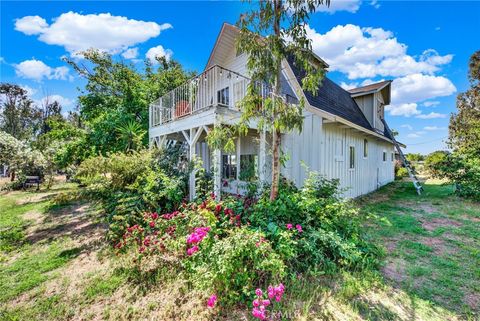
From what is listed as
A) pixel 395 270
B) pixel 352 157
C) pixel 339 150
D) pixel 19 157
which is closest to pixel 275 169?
pixel 395 270

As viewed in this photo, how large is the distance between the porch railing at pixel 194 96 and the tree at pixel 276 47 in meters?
2.72

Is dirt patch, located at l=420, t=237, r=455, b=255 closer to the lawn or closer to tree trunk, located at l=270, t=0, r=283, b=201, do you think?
the lawn

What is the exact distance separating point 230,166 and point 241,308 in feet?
21.3

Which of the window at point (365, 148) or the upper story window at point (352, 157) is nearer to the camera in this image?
the upper story window at point (352, 157)

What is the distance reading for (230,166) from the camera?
888 centimetres

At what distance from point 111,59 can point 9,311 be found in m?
16.3

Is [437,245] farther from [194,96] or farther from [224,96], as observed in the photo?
[224,96]

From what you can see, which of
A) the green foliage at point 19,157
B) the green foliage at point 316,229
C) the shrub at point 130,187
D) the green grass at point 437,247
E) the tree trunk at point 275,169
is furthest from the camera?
the green foliage at point 19,157

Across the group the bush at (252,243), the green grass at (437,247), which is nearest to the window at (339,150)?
the green grass at (437,247)

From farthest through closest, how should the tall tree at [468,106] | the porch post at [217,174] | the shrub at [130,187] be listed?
the tall tree at [468,106] < the porch post at [217,174] < the shrub at [130,187]

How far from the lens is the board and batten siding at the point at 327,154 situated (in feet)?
22.4

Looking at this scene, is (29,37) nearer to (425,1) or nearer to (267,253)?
(267,253)

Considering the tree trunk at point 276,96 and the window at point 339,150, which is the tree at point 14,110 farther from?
the window at point 339,150

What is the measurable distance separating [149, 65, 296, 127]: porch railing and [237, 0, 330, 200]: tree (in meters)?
2.72
